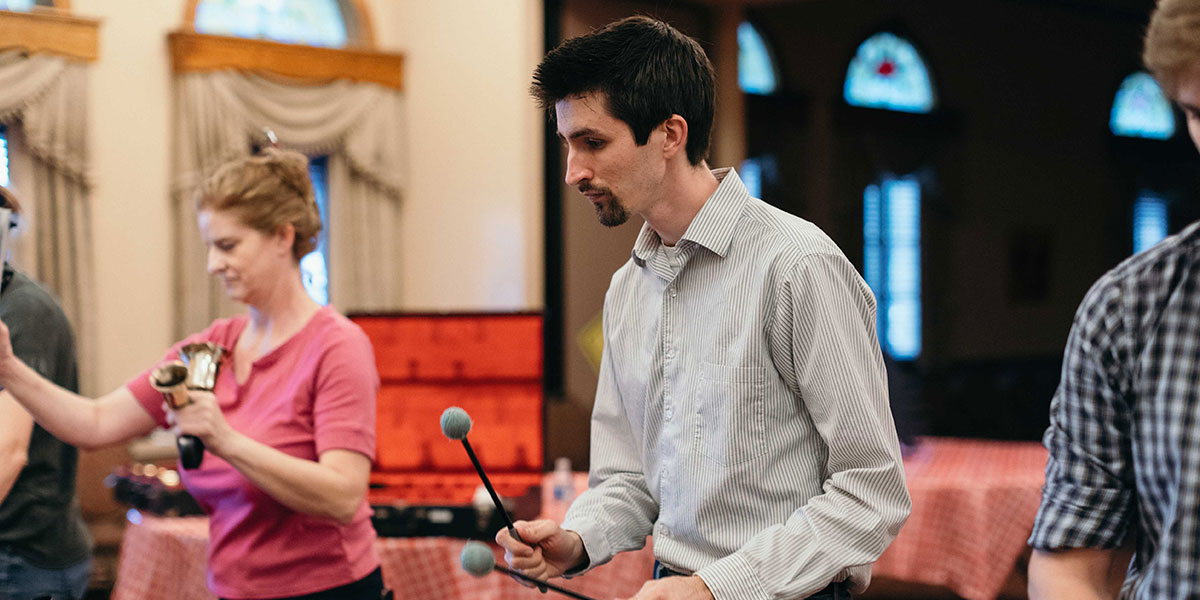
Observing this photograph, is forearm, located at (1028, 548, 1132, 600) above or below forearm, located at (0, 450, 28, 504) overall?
above

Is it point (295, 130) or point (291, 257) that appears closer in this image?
point (291, 257)

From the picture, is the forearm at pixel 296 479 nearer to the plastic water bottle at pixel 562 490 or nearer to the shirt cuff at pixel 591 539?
the shirt cuff at pixel 591 539

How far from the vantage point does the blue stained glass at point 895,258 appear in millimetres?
9273

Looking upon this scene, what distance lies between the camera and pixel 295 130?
265 inches

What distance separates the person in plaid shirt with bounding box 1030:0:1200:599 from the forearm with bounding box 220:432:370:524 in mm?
1105

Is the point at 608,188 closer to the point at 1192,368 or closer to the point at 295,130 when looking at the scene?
the point at 1192,368

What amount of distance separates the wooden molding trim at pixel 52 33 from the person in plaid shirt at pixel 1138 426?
586cm

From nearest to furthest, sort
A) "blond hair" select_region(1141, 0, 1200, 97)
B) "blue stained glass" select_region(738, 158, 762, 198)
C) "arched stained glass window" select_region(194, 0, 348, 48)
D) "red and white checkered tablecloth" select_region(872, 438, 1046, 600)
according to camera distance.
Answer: "blond hair" select_region(1141, 0, 1200, 97)
"red and white checkered tablecloth" select_region(872, 438, 1046, 600)
"arched stained glass window" select_region(194, 0, 348, 48)
"blue stained glass" select_region(738, 158, 762, 198)

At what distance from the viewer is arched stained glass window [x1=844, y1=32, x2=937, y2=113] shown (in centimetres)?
924

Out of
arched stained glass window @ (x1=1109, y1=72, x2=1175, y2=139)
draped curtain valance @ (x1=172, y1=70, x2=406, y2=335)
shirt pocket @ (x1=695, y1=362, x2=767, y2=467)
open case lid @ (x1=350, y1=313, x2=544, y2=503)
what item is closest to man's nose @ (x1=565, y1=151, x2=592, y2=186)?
shirt pocket @ (x1=695, y1=362, x2=767, y2=467)

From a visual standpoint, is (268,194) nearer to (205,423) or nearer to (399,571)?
(205,423)

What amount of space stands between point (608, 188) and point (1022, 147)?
1013cm

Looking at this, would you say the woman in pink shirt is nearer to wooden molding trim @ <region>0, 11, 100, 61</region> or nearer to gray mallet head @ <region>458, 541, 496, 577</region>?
gray mallet head @ <region>458, 541, 496, 577</region>

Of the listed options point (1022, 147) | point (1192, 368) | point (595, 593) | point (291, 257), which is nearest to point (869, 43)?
→ point (1022, 147)
